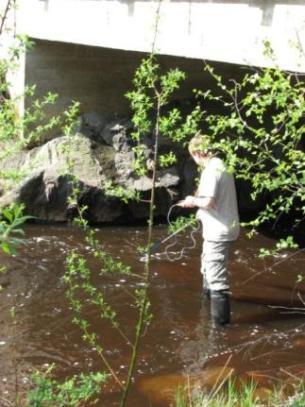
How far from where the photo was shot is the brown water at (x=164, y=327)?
570 centimetres

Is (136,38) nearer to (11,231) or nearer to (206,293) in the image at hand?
(206,293)

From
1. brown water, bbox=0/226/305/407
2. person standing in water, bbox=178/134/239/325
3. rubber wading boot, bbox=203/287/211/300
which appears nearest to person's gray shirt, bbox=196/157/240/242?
person standing in water, bbox=178/134/239/325

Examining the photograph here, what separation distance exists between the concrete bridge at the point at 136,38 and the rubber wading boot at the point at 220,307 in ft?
6.71

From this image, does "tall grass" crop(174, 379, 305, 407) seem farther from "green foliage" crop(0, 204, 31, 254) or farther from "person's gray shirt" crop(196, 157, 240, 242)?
"green foliage" crop(0, 204, 31, 254)

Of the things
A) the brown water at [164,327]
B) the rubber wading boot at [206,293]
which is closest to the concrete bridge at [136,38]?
the rubber wading boot at [206,293]

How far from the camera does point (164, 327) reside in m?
6.69

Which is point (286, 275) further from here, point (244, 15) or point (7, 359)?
Result: point (7, 359)

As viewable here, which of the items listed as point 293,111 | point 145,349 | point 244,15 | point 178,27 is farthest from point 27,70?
point 293,111

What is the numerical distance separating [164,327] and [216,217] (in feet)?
3.86

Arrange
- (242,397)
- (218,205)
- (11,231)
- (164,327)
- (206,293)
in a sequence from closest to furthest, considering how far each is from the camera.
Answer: (11,231), (242,397), (218,205), (164,327), (206,293)

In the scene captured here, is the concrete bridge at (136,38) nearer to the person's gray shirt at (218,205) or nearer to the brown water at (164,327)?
the person's gray shirt at (218,205)

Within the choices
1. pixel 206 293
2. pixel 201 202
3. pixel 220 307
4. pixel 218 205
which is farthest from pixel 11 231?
pixel 206 293

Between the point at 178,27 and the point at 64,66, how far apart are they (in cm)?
444

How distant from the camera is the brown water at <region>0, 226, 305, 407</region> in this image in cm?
570
